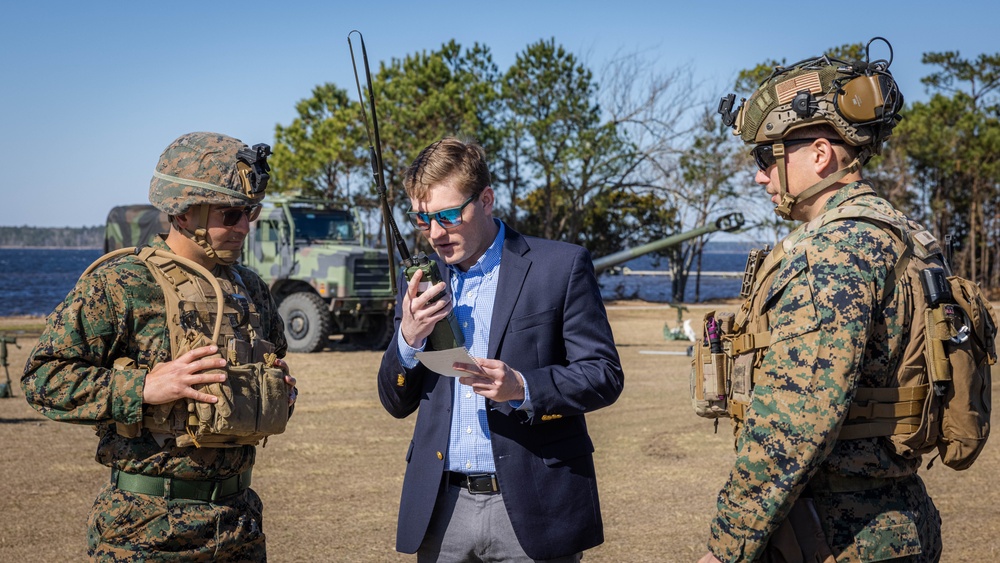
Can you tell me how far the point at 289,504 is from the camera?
6.43 meters

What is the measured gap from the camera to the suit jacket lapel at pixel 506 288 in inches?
116

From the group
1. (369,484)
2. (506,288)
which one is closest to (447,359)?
(506,288)

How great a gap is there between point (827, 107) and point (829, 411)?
2.56 ft

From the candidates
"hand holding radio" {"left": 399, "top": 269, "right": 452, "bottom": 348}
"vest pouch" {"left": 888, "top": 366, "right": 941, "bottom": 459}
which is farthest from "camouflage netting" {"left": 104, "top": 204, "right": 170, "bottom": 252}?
"vest pouch" {"left": 888, "top": 366, "right": 941, "bottom": 459}

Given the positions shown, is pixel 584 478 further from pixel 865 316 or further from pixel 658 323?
pixel 658 323

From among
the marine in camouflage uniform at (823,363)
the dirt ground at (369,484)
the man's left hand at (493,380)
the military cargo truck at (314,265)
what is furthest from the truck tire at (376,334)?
the marine in camouflage uniform at (823,363)

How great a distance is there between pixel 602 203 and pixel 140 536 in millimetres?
28422

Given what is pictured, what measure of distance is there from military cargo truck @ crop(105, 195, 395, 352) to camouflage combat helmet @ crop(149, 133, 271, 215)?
12299mm

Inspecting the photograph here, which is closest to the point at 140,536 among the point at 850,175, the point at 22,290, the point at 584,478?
the point at 584,478

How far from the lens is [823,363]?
2189 millimetres

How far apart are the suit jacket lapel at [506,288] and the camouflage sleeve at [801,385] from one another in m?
0.89

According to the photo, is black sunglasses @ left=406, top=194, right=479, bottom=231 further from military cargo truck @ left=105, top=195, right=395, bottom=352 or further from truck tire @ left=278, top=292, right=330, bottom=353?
truck tire @ left=278, top=292, right=330, bottom=353

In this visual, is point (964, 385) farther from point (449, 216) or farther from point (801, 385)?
point (449, 216)

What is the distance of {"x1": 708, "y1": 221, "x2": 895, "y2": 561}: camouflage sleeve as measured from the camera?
2.18 meters
